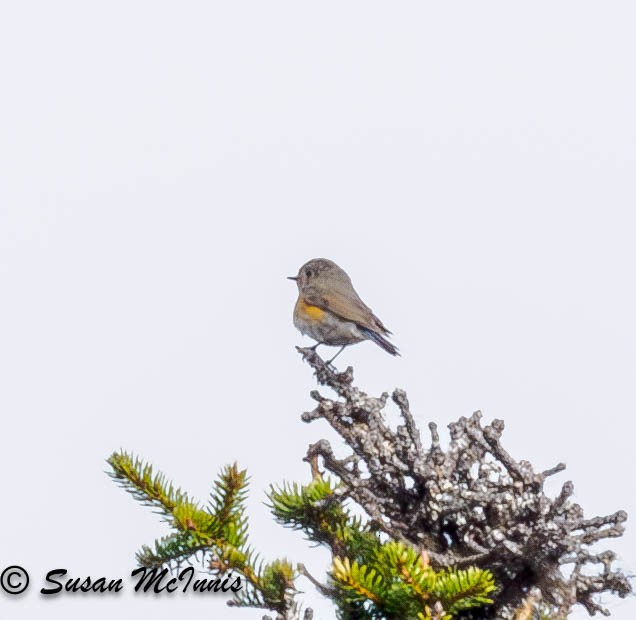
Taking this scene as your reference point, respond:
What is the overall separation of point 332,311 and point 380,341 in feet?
1.99

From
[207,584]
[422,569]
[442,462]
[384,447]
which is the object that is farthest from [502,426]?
[207,584]

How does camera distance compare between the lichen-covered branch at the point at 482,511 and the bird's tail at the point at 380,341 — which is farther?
the bird's tail at the point at 380,341

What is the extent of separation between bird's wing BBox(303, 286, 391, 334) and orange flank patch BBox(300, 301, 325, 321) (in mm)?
34

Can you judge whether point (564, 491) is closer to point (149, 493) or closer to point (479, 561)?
point (479, 561)

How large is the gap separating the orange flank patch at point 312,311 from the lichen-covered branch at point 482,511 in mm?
5768

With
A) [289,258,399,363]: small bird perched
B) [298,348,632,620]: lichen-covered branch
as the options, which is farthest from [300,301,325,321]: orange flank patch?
[298,348,632,620]: lichen-covered branch

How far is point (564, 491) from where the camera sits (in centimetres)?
270

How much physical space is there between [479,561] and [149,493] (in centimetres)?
114

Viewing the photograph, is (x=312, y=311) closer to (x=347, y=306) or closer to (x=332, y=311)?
(x=332, y=311)

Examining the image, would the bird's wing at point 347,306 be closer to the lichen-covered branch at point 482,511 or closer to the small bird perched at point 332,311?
the small bird perched at point 332,311

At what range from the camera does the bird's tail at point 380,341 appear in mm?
A: 8648

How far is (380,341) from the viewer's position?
28.8ft

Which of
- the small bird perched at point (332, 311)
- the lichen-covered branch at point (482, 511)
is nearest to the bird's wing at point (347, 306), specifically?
the small bird perched at point (332, 311)

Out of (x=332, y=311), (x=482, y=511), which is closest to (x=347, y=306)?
(x=332, y=311)
